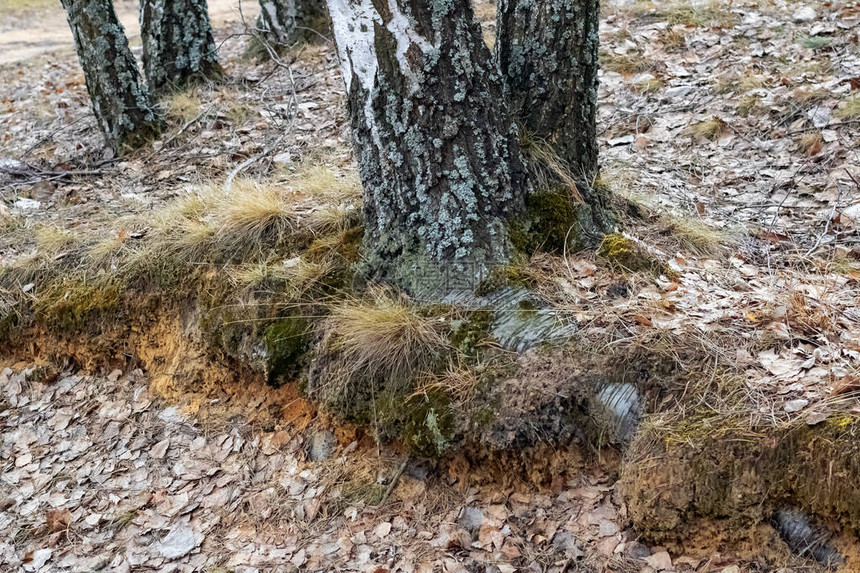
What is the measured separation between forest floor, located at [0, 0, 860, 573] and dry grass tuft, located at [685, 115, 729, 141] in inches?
0.7

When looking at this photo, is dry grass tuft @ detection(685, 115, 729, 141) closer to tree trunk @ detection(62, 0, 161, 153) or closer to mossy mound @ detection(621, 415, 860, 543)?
mossy mound @ detection(621, 415, 860, 543)

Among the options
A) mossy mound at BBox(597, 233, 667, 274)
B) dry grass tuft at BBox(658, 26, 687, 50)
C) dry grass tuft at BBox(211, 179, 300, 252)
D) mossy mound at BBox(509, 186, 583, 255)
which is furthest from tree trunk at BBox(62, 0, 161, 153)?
dry grass tuft at BBox(658, 26, 687, 50)

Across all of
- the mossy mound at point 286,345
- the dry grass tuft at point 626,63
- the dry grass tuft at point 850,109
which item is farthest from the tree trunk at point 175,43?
the dry grass tuft at point 850,109

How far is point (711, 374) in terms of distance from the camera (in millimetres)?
2496

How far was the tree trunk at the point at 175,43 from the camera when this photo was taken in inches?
246

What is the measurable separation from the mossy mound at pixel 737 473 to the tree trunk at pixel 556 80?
4.05 ft

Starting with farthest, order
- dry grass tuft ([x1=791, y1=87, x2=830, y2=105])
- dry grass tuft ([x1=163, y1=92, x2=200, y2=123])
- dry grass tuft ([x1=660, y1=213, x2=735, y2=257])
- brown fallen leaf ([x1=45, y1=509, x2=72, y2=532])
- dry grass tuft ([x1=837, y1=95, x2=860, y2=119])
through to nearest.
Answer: dry grass tuft ([x1=163, y1=92, x2=200, y2=123]) → dry grass tuft ([x1=791, y1=87, x2=830, y2=105]) → dry grass tuft ([x1=837, y1=95, x2=860, y2=119]) → dry grass tuft ([x1=660, y1=213, x2=735, y2=257]) → brown fallen leaf ([x1=45, y1=509, x2=72, y2=532])

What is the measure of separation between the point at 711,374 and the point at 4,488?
341 cm

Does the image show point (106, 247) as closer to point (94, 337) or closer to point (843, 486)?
point (94, 337)

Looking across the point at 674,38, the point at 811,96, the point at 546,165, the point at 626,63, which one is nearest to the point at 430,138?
the point at 546,165

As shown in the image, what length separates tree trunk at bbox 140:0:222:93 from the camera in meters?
6.24

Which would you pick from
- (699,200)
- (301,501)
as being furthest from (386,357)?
(699,200)

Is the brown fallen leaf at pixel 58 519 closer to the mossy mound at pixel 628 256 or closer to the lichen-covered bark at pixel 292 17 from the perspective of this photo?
the mossy mound at pixel 628 256

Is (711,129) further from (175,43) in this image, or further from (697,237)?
(175,43)
